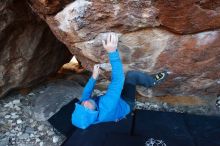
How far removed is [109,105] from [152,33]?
32.6 inches

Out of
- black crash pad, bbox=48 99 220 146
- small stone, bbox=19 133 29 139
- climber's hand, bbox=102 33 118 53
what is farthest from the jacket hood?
small stone, bbox=19 133 29 139

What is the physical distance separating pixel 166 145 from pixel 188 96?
42.7 inches

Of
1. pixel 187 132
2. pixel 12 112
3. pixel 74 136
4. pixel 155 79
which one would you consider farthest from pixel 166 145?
pixel 12 112

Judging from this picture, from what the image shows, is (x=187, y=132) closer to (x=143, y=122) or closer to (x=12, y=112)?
(x=143, y=122)

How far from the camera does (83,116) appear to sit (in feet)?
11.3

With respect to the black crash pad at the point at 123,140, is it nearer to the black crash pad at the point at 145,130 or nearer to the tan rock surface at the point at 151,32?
the black crash pad at the point at 145,130

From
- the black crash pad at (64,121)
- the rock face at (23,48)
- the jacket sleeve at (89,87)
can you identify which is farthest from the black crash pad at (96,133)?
the rock face at (23,48)

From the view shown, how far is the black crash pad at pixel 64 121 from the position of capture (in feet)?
12.8

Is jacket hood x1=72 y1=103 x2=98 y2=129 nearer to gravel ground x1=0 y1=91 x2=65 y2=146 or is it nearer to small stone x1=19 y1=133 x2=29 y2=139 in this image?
gravel ground x1=0 y1=91 x2=65 y2=146

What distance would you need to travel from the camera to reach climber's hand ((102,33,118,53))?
10.5 ft

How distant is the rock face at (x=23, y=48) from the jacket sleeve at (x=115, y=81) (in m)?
1.42

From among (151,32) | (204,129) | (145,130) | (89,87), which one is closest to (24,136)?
(89,87)

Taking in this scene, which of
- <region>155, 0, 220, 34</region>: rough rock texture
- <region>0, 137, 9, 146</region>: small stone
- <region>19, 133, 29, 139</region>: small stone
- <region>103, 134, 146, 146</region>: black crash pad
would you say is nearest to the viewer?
<region>155, 0, 220, 34</region>: rough rock texture

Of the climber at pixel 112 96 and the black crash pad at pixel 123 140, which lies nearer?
the climber at pixel 112 96
